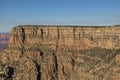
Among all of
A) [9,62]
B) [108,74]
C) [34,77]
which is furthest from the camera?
[9,62]

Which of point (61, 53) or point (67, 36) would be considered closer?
point (61, 53)

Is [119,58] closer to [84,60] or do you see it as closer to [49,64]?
[84,60]

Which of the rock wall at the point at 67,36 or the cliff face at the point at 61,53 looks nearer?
the cliff face at the point at 61,53

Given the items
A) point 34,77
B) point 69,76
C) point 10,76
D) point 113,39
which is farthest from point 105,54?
point 10,76

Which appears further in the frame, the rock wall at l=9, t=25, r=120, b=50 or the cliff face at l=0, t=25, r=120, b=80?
the rock wall at l=9, t=25, r=120, b=50

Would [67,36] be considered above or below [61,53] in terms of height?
above
